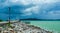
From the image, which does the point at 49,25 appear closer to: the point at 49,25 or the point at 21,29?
the point at 49,25

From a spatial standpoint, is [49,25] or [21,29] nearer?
[21,29]

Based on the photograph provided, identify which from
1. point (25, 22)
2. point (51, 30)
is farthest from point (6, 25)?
point (51, 30)

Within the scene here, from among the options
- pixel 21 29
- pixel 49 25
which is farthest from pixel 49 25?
pixel 21 29

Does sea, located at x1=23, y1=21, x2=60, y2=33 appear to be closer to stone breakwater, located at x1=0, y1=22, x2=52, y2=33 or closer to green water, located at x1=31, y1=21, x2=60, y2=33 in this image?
green water, located at x1=31, y1=21, x2=60, y2=33

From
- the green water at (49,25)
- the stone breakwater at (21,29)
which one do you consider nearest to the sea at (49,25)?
the green water at (49,25)

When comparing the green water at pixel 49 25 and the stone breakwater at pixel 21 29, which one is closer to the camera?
the stone breakwater at pixel 21 29

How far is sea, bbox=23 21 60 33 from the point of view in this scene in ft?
22.5

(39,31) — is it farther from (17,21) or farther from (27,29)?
(17,21)

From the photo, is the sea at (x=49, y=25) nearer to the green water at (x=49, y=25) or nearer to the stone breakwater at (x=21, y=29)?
the green water at (x=49, y=25)

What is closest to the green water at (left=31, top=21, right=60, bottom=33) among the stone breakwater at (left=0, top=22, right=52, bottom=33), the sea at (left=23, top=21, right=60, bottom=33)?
the sea at (left=23, top=21, right=60, bottom=33)

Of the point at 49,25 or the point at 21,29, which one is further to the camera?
the point at 49,25

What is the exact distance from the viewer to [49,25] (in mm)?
7188

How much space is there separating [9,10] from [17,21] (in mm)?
845

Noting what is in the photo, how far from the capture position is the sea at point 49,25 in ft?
22.5
